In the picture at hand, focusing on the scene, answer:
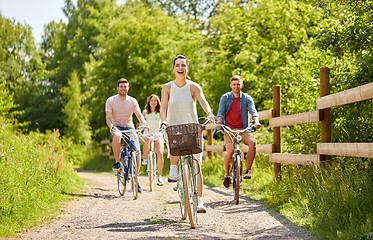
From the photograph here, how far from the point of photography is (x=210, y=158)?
693 inches

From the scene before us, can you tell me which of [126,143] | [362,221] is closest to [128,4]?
[126,143]

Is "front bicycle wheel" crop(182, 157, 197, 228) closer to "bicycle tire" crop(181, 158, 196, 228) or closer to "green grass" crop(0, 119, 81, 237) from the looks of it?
"bicycle tire" crop(181, 158, 196, 228)

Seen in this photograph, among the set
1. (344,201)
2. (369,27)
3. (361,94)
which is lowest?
(344,201)

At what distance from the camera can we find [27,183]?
8.84 m

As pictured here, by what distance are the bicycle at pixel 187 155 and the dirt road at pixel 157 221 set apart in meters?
0.35

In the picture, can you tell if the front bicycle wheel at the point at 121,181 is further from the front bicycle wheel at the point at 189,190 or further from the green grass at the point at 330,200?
the front bicycle wheel at the point at 189,190

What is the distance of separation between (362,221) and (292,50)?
61.8 feet

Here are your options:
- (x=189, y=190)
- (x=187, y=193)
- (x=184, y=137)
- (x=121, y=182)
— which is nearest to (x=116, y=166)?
(x=121, y=182)

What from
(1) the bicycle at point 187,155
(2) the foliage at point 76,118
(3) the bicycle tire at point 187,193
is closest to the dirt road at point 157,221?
(3) the bicycle tire at point 187,193

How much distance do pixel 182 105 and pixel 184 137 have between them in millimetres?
875

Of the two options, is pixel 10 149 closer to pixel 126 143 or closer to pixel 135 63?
pixel 126 143

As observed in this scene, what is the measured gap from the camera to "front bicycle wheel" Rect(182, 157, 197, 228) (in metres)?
6.73

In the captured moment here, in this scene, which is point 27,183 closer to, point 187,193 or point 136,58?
point 187,193

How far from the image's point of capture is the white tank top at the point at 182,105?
23.9ft
